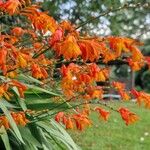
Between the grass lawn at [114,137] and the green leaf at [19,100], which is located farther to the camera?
the grass lawn at [114,137]

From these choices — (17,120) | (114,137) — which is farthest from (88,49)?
(114,137)

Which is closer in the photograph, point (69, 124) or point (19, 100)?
point (19, 100)

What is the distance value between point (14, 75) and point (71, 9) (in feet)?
31.6

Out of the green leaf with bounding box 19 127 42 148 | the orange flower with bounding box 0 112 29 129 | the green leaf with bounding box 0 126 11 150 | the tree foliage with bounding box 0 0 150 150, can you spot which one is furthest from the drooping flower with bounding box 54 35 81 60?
the green leaf with bounding box 19 127 42 148

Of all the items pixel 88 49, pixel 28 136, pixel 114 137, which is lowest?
pixel 114 137

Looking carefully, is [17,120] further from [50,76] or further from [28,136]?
[50,76]

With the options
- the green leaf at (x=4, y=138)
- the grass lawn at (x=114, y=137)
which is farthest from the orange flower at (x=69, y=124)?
the grass lawn at (x=114, y=137)

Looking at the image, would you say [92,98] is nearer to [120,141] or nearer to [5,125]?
[5,125]

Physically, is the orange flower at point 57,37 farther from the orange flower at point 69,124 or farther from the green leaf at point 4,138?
the orange flower at point 69,124

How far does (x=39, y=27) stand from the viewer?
144 inches

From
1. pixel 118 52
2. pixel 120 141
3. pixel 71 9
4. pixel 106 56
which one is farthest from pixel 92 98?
pixel 71 9

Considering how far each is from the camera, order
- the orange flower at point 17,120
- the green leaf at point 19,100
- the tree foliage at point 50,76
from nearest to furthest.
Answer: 1. the tree foliage at point 50,76
2. the orange flower at point 17,120
3. the green leaf at point 19,100

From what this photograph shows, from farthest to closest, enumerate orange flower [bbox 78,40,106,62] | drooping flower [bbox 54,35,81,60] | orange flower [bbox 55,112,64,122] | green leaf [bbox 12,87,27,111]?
orange flower [bbox 55,112,64,122], green leaf [bbox 12,87,27,111], orange flower [bbox 78,40,106,62], drooping flower [bbox 54,35,81,60]

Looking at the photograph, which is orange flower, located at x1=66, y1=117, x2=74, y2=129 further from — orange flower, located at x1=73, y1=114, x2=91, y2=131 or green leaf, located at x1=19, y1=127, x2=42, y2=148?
green leaf, located at x1=19, y1=127, x2=42, y2=148
